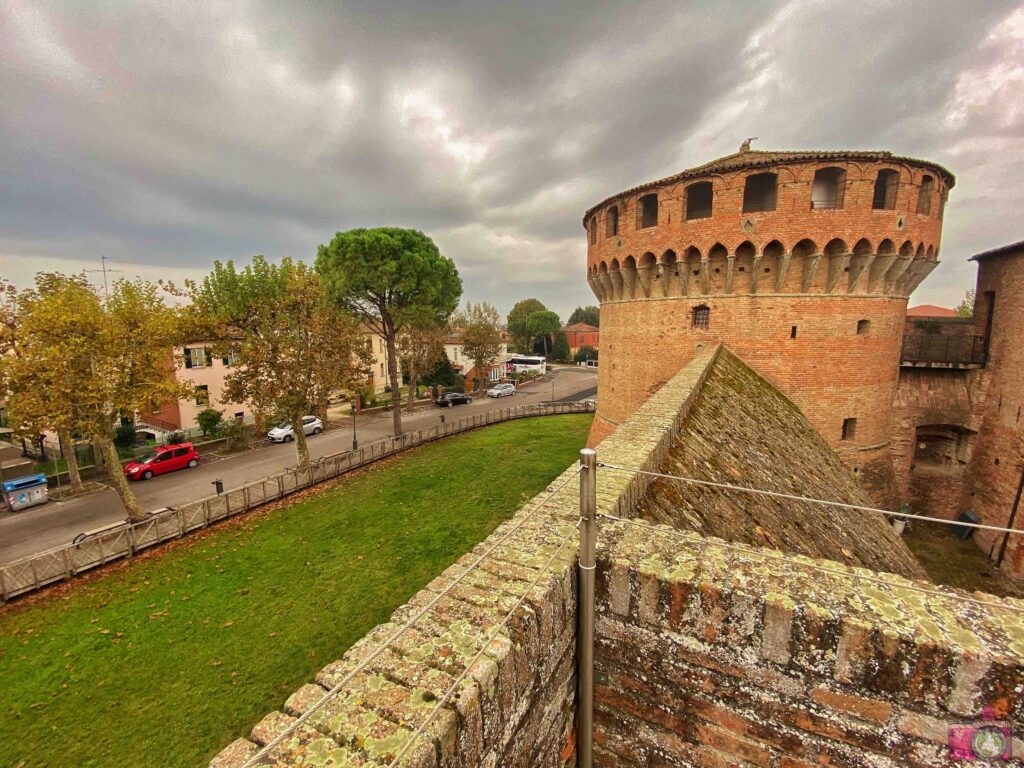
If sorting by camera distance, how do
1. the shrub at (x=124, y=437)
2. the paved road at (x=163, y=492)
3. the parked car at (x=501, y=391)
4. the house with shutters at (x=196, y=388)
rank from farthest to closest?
the parked car at (x=501, y=391)
the house with shutters at (x=196, y=388)
the shrub at (x=124, y=437)
the paved road at (x=163, y=492)

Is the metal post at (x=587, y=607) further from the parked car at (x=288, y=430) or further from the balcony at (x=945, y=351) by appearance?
the parked car at (x=288, y=430)

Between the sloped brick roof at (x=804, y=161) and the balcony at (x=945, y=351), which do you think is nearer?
the sloped brick roof at (x=804, y=161)

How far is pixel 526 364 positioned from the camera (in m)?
64.2

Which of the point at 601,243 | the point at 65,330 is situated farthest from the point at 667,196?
the point at 65,330

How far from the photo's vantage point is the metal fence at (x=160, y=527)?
993cm

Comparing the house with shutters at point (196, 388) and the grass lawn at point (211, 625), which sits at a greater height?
the house with shutters at point (196, 388)

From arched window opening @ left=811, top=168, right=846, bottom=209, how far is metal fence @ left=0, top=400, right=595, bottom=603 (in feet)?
64.7

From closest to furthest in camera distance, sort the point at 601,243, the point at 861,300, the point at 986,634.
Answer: the point at 986,634, the point at 861,300, the point at 601,243

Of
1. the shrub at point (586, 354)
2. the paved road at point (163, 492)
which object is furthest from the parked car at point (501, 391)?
the shrub at point (586, 354)

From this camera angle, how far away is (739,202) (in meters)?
12.1

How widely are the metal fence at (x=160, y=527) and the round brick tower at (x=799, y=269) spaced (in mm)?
13206

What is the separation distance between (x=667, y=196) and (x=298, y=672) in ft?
49.0

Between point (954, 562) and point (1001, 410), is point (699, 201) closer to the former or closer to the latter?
point (1001, 410)

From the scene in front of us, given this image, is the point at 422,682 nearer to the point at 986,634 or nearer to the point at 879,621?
the point at 879,621
